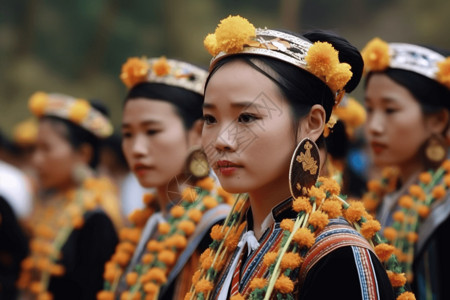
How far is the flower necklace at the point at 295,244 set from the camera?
2141 mm

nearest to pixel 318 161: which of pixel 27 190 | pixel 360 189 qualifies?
pixel 360 189

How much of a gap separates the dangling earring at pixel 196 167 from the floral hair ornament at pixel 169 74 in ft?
1.64

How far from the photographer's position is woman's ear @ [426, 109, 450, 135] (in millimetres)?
4016

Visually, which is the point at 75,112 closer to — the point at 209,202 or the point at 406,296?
the point at 209,202

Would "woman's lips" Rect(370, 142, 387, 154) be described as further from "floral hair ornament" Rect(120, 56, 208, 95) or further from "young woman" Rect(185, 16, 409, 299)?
"young woman" Rect(185, 16, 409, 299)

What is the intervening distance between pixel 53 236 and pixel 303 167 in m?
3.32

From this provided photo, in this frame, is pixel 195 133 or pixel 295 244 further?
pixel 195 133

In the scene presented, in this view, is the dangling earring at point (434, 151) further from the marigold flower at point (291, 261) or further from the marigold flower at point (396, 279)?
the marigold flower at point (291, 261)

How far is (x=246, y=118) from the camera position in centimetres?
228

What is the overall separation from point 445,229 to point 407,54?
0.96 metres

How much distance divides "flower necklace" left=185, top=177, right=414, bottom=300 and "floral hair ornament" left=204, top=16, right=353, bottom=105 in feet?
1.08

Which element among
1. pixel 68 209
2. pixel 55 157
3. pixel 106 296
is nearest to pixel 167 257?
pixel 106 296

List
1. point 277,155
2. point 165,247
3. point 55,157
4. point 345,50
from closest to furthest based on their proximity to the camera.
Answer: point 277,155
point 345,50
point 165,247
point 55,157

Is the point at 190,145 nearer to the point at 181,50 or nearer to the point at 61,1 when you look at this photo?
the point at 181,50
